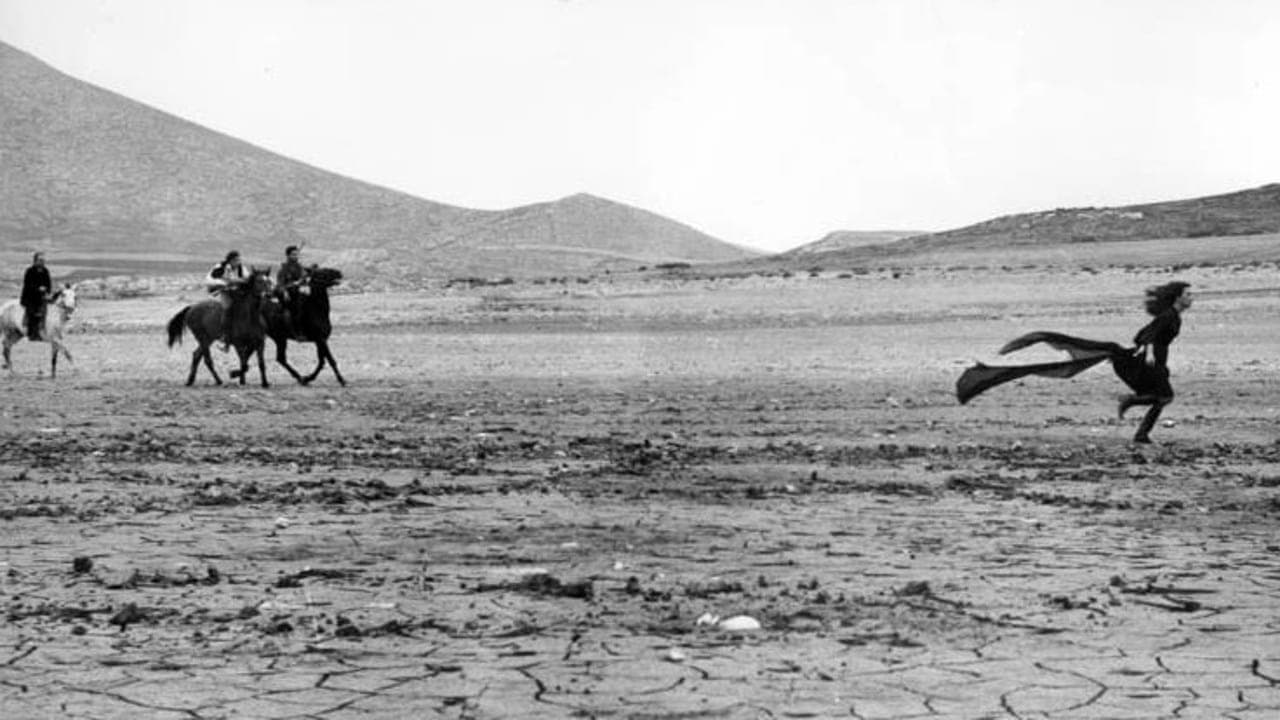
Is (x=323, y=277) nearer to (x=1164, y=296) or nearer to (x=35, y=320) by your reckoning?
(x=35, y=320)

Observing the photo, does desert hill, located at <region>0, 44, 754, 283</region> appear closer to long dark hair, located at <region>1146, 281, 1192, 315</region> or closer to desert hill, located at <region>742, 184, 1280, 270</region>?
desert hill, located at <region>742, 184, 1280, 270</region>

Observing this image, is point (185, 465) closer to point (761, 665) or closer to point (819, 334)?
point (761, 665)

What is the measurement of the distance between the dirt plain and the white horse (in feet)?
14.3

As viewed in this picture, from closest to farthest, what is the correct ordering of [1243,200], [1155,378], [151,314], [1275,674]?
1. [1275,674]
2. [1155,378]
3. [151,314]
4. [1243,200]

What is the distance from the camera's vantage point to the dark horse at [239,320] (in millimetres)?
24906

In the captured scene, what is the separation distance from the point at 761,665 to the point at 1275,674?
1.76 metres

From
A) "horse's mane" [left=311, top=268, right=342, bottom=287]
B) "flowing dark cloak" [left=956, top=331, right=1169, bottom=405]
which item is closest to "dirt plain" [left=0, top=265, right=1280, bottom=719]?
"flowing dark cloak" [left=956, top=331, right=1169, bottom=405]

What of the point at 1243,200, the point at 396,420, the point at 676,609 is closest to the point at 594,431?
the point at 396,420

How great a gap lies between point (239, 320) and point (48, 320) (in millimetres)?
4565

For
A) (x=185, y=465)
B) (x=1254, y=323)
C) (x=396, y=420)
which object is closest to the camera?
(x=185, y=465)

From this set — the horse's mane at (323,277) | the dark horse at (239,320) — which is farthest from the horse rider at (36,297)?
the horse's mane at (323,277)

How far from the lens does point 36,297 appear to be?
2803cm

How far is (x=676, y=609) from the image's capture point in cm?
812

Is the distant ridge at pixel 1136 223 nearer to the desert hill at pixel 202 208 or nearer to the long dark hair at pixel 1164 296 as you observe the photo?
the desert hill at pixel 202 208
